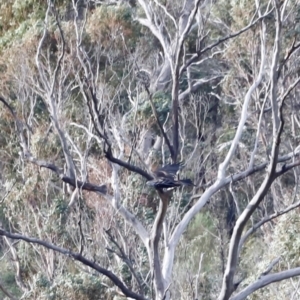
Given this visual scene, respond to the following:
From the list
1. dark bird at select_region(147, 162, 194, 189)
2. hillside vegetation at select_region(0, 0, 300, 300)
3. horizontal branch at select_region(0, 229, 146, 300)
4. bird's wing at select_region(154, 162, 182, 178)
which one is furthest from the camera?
hillside vegetation at select_region(0, 0, 300, 300)

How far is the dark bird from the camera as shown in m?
4.16

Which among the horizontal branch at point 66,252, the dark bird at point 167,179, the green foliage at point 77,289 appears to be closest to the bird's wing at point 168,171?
the dark bird at point 167,179

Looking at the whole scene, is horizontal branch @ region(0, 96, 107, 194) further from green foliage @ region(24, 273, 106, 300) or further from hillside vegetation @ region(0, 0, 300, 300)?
hillside vegetation @ region(0, 0, 300, 300)

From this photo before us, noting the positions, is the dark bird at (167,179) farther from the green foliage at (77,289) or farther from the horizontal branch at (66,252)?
the green foliage at (77,289)

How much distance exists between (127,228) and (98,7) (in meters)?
4.89

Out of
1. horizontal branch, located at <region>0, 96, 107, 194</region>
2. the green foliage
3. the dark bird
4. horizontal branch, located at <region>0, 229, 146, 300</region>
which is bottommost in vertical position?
horizontal branch, located at <region>0, 229, 146, 300</region>

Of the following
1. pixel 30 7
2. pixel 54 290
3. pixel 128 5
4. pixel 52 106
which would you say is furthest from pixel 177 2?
pixel 52 106

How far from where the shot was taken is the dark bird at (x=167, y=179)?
13.6 ft

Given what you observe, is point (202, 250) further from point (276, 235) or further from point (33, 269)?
point (276, 235)

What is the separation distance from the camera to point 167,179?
4.21m

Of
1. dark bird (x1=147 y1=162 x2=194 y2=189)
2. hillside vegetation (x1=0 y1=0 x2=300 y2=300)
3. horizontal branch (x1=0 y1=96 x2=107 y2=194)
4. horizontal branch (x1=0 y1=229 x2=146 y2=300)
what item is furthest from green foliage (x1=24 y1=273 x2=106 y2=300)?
dark bird (x1=147 y1=162 x2=194 y2=189)

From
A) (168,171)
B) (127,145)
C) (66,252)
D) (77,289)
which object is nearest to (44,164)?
(66,252)

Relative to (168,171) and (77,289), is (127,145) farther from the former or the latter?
(168,171)

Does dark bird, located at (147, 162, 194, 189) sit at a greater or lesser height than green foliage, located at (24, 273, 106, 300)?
lesser
